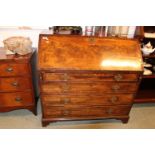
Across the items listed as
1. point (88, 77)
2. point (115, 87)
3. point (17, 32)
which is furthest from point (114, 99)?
point (17, 32)

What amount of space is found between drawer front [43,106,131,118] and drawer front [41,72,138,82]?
0.43 meters

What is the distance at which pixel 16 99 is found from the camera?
2.14m

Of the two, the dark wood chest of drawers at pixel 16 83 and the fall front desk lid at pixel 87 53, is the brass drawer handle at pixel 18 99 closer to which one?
the dark wood chest of drawers at pixel 16 83

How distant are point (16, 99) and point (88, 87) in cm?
92

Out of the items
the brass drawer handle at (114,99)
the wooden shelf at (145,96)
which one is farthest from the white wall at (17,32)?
the wooden shelf at (145,96)

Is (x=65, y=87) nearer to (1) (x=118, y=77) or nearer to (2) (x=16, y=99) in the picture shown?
(1) (x=118, y=77)

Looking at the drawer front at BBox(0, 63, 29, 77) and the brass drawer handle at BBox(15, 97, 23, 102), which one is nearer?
the drawer front at BBox(0, 63, 29, 77)

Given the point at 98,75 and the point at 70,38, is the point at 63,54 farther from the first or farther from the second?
the point at 98,75

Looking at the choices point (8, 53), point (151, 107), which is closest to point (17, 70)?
point (8, 53)

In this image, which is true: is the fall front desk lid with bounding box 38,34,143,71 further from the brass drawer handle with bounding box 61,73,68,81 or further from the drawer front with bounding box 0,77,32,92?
the drawer front with bounding box 0,77,32,92

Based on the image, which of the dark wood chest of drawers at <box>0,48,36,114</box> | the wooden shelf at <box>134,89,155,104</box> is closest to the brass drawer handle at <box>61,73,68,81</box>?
the dark wood chest of drawers at <box>0,48,36,114</box>

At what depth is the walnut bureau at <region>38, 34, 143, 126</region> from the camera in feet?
5.67

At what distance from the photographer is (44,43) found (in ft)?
5.97

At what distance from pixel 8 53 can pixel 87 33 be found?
93cm
